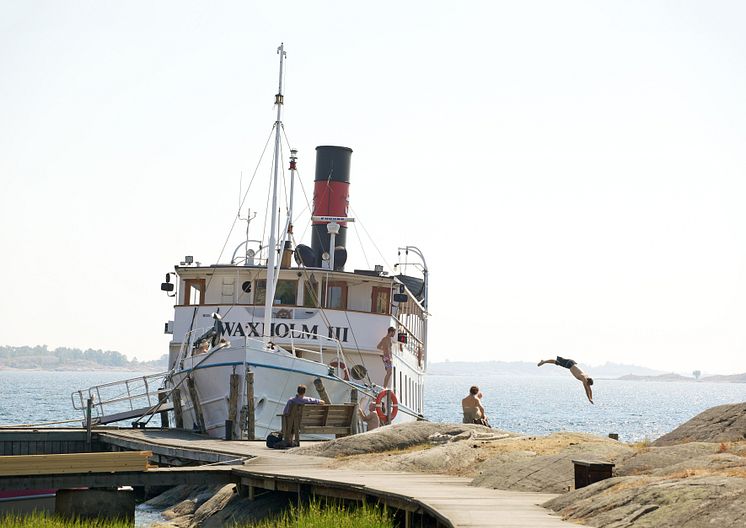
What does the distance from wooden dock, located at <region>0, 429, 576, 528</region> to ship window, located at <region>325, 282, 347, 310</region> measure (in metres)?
8.51

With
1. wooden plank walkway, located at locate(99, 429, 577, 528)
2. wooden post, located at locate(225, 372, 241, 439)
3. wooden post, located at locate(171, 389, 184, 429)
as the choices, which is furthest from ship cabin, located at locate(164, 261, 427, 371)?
wooden plank walkway, located at locate(99, 429, 577, 528)

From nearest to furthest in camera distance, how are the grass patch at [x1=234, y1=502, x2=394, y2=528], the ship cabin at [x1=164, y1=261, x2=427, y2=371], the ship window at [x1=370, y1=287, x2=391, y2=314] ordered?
1. the grass patch at [x1=234, y1=502, x2=394, y2=528]
2. the ship cabin at [x1=164, y1=261, x2=427, y2=371]
3. the ship window at [x1=370, y1=287, x2=391, y2=314]

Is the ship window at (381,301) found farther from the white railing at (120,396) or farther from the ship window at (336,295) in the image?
the white railing at (120,396)

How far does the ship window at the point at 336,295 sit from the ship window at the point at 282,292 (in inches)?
36.3

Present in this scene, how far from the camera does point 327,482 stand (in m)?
15.6

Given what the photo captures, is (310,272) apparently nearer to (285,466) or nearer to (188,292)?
(188,292)

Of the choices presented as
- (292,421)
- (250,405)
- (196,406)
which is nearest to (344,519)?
(292,421)

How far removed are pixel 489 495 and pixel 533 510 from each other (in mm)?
1626

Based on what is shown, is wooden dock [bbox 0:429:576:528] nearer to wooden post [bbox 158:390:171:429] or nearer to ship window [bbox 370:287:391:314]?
wooden post [bbox 158:390:171:429]

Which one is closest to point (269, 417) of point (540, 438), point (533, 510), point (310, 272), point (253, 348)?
point (253, 348)

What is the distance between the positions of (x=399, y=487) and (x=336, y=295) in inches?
699

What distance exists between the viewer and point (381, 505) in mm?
14508

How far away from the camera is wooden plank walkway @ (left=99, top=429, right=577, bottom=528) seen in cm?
1178

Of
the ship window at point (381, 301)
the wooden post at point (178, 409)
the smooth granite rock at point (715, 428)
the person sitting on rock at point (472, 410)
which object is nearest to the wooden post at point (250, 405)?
the person sitting on rock at point (472, 410)
